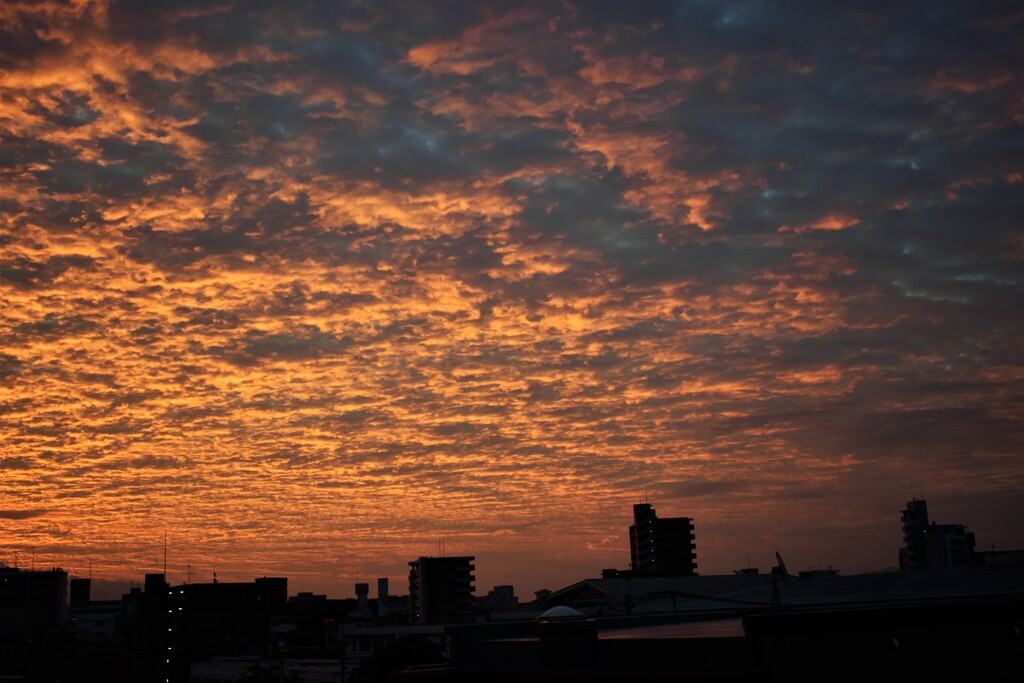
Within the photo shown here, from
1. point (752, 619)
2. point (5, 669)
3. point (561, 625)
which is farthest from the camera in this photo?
point (5, 669)

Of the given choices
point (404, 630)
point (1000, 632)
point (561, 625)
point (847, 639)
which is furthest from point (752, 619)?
point (404, 630)

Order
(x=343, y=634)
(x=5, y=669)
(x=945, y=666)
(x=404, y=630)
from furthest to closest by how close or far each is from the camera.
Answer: (x=343, y=634) → (x=404, y=630) → (x=5, y=669) → (x=945, y=666)

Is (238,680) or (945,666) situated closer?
(945,666)

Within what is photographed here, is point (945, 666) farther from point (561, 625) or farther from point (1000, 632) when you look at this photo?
point (561, 625)

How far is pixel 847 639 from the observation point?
3447 cm

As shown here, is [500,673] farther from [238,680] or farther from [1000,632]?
[238,680]

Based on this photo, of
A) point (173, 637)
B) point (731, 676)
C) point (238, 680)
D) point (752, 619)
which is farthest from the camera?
point (173, 637)

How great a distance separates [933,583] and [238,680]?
242 feet

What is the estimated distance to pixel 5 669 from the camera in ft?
391

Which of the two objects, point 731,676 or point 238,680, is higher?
point 731,676

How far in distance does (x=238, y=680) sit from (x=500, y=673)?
76369 millimetres

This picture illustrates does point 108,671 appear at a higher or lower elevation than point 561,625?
lower

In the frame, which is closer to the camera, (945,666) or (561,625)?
(945,666)

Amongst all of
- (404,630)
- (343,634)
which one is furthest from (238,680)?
(343,634)
